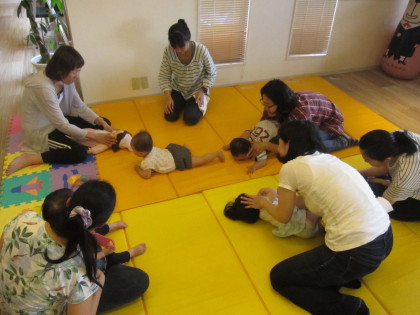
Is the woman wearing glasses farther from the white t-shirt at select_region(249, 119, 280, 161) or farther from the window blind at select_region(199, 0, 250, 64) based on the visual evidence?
the window blind at select_region(199, 0, 250, 64)

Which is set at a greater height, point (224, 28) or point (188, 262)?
point (224, 28)

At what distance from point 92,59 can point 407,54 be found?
13.0 feet

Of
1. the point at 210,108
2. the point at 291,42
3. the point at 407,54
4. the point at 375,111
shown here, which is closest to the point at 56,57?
the point at 210,108

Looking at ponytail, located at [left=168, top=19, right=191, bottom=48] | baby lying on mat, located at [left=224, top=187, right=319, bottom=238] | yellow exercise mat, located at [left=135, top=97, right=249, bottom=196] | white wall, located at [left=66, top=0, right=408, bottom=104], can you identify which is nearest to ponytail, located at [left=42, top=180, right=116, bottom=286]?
baby lying on mat, located at [left=224, top=187, right=319, bottom=238]

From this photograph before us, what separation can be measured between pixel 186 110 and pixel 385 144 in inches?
79.6

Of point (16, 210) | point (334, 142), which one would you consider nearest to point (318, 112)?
point (334, 142)

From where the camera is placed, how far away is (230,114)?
359cm

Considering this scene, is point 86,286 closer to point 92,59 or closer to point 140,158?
point 140,158

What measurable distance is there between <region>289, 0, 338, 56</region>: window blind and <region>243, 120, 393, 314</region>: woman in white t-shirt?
2886 millimetres

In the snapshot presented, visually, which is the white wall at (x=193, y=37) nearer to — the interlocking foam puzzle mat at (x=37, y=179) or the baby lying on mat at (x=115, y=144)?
the baby lying on mat at (x=115, y=144)

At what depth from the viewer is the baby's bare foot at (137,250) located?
2027mm

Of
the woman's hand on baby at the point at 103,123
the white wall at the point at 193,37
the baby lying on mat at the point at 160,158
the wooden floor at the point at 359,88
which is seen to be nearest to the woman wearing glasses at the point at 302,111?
the baby lying on mat at the point at 160,158

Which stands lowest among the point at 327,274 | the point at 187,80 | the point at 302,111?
the point at 327,274

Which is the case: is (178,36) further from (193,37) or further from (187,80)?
(193,37)
